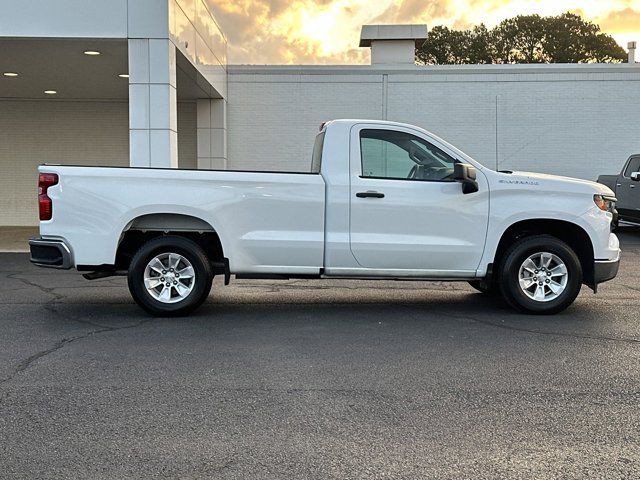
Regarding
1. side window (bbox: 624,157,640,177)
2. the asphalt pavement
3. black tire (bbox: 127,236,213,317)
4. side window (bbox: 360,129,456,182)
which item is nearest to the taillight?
black tire (bbox: 127,236,213,317)

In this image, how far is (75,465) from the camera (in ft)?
11.9

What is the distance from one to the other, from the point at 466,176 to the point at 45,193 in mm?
4423

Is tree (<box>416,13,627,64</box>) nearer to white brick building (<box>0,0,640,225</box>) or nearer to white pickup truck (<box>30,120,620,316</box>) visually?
white brick building (<box>0,0,640,225</box>)

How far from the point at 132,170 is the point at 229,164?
12617 mm

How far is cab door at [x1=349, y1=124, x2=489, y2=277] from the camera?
7.34m

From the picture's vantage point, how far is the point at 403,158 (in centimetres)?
756

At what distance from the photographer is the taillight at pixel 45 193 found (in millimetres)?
7051

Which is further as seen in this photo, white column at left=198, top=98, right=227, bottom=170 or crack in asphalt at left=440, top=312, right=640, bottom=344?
white column at left=198, top=98, right=227, bottom=170

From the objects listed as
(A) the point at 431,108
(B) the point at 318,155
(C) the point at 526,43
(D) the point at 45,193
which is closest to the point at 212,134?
(A) the point at 431,108

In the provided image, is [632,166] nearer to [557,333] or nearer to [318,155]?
[557,333]

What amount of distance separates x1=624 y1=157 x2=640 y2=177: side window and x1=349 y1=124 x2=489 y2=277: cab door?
1061 centimetres

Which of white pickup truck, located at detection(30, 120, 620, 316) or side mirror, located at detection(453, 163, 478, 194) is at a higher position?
side mirror, located at detection(453, 163, 478, 194)

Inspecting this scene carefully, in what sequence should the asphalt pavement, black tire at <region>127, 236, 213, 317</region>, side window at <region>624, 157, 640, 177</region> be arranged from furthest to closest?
side window at <region>624, 157, 640, 177</region> < black tire at <region>127, 236, 213, 317</region> < the asphalt pavement

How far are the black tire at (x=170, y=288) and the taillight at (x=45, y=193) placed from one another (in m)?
1.00
